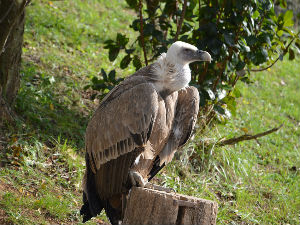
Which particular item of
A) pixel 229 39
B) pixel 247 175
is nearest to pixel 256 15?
pixel 229 39

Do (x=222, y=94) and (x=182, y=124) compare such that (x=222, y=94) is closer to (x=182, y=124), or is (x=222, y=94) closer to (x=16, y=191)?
(x=182, y=124)

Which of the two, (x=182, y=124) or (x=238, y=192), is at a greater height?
(x=182, y=124)

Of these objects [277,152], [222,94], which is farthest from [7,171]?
[277,152]

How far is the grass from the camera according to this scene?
4.93 meters

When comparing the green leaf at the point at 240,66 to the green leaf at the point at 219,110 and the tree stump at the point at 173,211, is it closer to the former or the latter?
the green leaf at the point at 219,110

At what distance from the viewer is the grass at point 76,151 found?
16.2 ft

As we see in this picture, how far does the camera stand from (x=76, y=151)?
18.8 feet

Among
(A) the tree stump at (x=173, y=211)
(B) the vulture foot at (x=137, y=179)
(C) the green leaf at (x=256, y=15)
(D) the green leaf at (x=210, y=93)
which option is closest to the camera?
(A) the tree stump at (x=173, y=211)

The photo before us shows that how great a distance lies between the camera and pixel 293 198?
611cm

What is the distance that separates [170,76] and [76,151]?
2.20 m

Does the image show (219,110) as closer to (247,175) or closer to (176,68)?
(247,175)

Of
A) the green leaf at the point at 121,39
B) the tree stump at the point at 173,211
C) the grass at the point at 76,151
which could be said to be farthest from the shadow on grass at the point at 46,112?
the tree stump at the point at 173,211

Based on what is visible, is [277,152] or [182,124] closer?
[182,124]

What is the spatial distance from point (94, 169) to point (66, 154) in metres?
1.50
